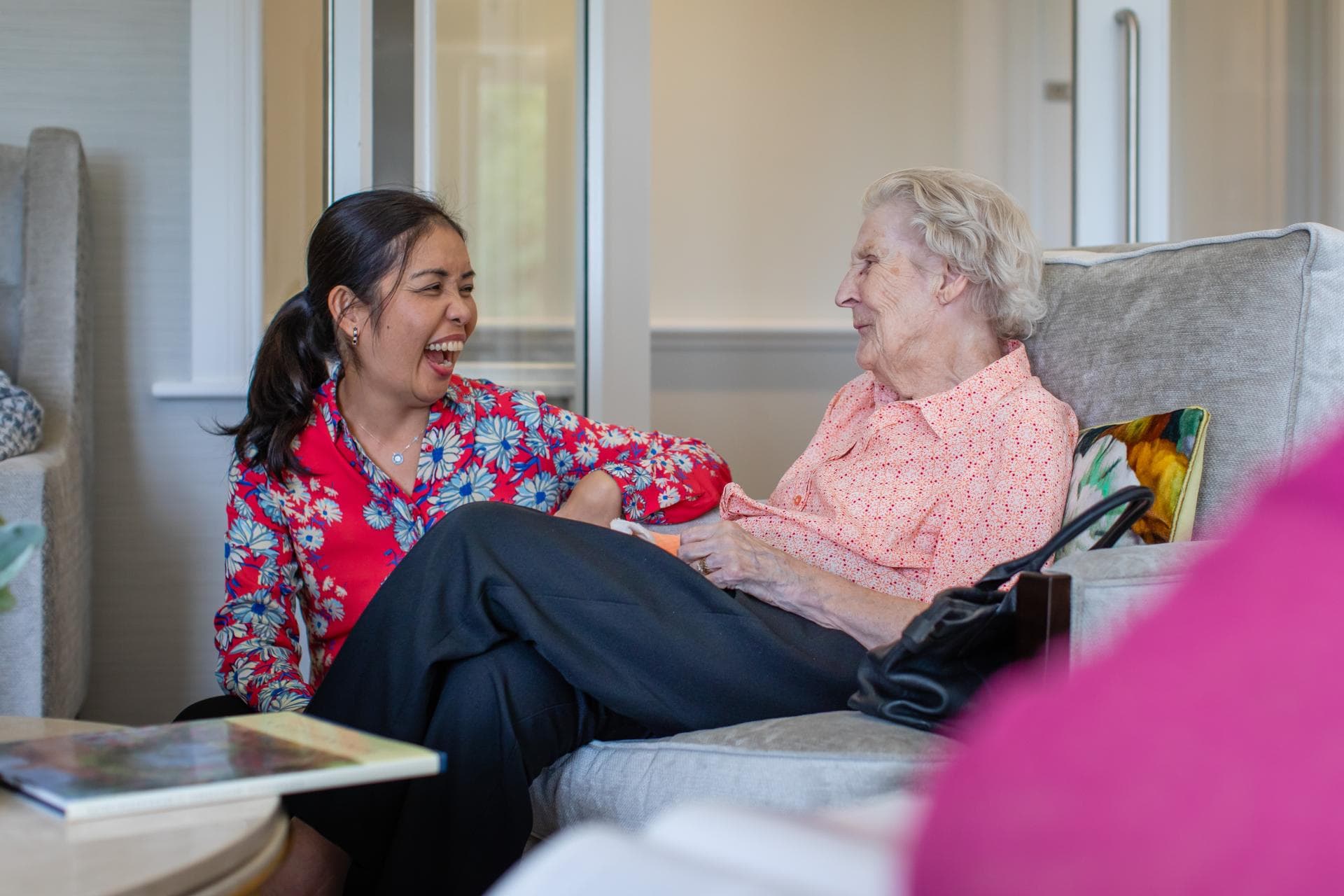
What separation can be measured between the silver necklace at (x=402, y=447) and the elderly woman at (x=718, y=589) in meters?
0.47

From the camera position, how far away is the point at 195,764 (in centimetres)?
90

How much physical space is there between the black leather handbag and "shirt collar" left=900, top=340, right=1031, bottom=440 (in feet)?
1.27

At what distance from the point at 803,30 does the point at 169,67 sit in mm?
1994

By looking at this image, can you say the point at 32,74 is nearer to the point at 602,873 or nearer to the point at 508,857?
the point at 508,857

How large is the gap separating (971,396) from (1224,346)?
30cm

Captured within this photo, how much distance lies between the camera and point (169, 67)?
268 cm

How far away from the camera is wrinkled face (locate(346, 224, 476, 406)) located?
1798 millimetres

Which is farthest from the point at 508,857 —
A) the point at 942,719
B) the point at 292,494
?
the point at 292,494

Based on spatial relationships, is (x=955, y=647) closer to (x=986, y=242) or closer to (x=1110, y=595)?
(x=1110, y=595)

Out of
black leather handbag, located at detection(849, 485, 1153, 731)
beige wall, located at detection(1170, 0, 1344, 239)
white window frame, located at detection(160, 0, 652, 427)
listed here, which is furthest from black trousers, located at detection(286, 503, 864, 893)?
beige wall, located at detection(1170, 0, 1344, 239)

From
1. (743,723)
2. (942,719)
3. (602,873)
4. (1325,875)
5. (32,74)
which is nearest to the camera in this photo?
(1325,875)

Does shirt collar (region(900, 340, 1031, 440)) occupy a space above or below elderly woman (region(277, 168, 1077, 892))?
above

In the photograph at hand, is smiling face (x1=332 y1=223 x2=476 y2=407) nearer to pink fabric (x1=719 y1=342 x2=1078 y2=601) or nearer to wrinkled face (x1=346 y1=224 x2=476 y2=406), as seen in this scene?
wrinkled face (x1=346 y1=224 x2=476 y2=406)

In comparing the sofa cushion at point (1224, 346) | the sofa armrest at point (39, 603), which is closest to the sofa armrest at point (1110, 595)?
the sofa cushion at point (1224, 346)
